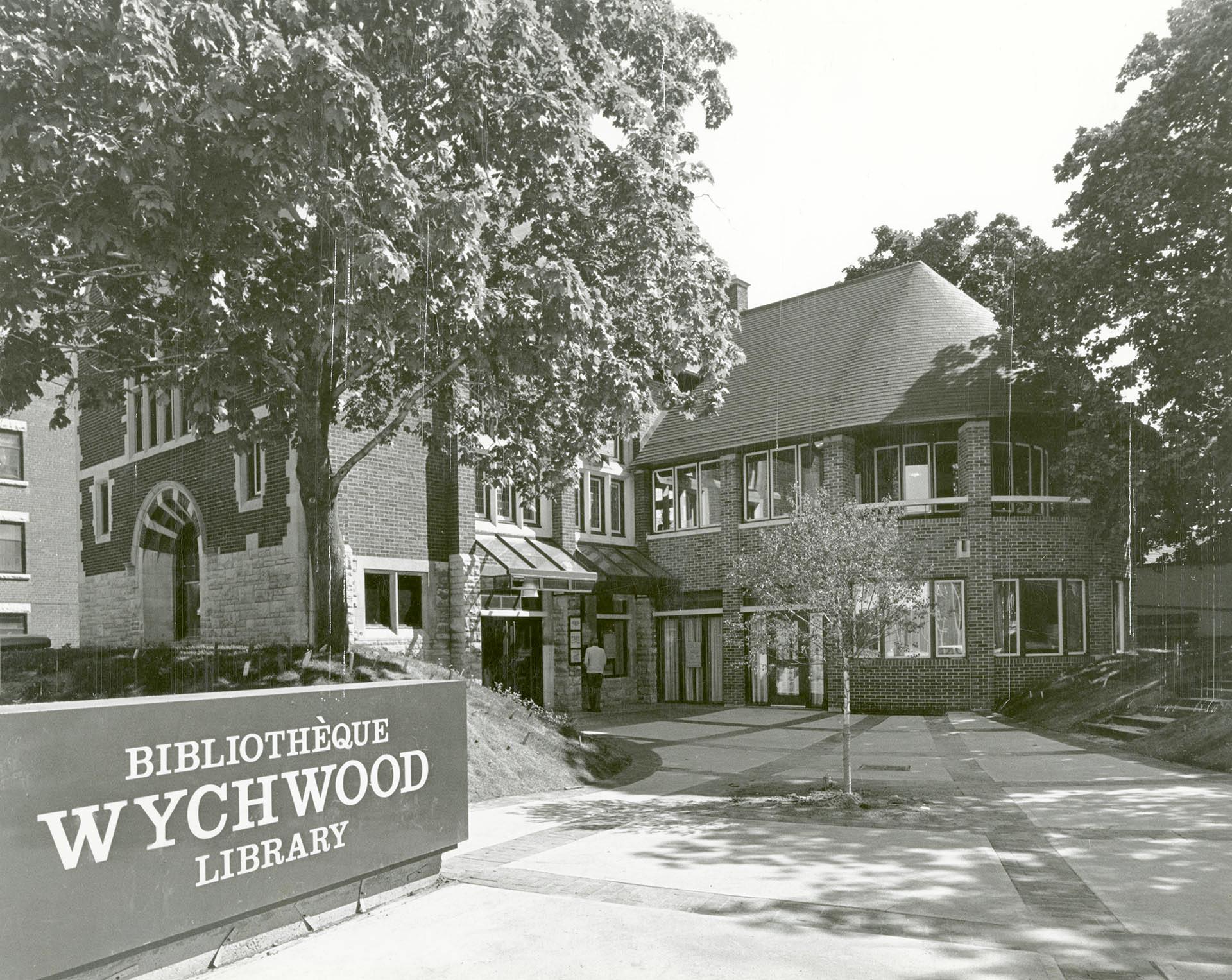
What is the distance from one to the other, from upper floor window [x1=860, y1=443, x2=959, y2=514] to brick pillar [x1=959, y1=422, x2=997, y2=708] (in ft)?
1.40

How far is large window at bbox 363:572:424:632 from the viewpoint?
19.7m

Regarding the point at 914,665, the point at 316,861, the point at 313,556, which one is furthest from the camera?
the point at 914,665

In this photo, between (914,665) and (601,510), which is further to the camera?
(601,510)

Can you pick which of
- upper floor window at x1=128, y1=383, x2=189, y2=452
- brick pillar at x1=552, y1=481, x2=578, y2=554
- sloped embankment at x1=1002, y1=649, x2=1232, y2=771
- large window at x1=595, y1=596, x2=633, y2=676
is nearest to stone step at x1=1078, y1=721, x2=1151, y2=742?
sloped embankment at x1=1002, y1=649, x2=1232, y2=771

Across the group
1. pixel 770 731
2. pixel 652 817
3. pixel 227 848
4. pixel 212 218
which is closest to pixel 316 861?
pixel 227 848

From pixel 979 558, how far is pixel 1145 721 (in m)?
6.00

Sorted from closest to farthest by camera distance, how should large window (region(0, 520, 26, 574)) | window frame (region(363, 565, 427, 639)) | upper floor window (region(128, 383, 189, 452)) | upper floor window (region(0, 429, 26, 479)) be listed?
window frame (region(363, 565, 427, 639))
upper floor window (region(128, 383, 189, 452))
large window (region(0, 520, 26, 574))
upper floor window (region(0, 429, 26, 479))

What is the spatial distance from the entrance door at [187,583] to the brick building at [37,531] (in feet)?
43.2

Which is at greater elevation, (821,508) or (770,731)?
(821,508)

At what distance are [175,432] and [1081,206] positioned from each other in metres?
20.3

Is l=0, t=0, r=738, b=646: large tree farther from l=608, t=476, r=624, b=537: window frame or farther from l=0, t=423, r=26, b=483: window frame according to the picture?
l=0, t=423, r=26, b=483: window frame

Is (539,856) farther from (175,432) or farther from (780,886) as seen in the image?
(175,432)

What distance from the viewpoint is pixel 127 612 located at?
2403 cm

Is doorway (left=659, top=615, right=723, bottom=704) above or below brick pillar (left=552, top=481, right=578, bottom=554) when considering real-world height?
below
